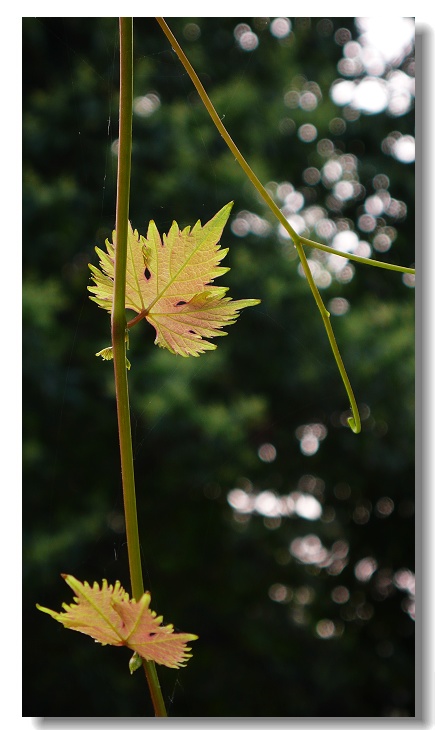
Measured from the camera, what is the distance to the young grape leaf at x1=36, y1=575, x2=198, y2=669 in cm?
11

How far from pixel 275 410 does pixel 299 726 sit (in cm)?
116

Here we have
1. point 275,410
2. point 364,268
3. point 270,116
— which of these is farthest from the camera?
point 275,410

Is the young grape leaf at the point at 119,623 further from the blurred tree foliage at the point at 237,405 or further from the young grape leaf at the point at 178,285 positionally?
the blurred tree foliage at the point at 237,405

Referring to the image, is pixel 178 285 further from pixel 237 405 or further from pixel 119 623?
pixel 237 405

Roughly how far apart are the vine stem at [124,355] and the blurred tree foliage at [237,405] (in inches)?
19.9

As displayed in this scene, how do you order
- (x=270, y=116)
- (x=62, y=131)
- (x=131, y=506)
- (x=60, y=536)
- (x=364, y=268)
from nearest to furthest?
(x=131, y=506) < (x=62, y=131) < (x=270, y=116) < (x=60, y=536) < (x=364, y=268)

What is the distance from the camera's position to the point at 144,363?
3.70ft

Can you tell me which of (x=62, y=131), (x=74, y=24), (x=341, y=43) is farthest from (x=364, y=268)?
(x=74, y=24)

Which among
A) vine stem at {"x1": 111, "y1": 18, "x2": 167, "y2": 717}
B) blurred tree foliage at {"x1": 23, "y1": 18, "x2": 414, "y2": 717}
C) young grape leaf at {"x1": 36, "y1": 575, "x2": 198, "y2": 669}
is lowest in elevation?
young grape leaf at {"x1": 36, "y1": 575, "x2": 198, "y2": 669}

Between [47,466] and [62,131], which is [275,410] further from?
[62,131]

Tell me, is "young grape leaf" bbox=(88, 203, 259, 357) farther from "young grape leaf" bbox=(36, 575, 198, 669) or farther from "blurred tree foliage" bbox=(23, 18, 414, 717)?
"blurred tree foliage" bbox=(23, 18, 414, 717)

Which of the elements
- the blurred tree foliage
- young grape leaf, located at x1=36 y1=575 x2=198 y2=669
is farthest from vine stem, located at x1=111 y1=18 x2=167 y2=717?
the blurred tree foliage

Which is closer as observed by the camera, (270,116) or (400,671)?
(270,116)

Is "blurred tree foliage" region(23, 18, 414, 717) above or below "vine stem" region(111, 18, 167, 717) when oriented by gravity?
above
